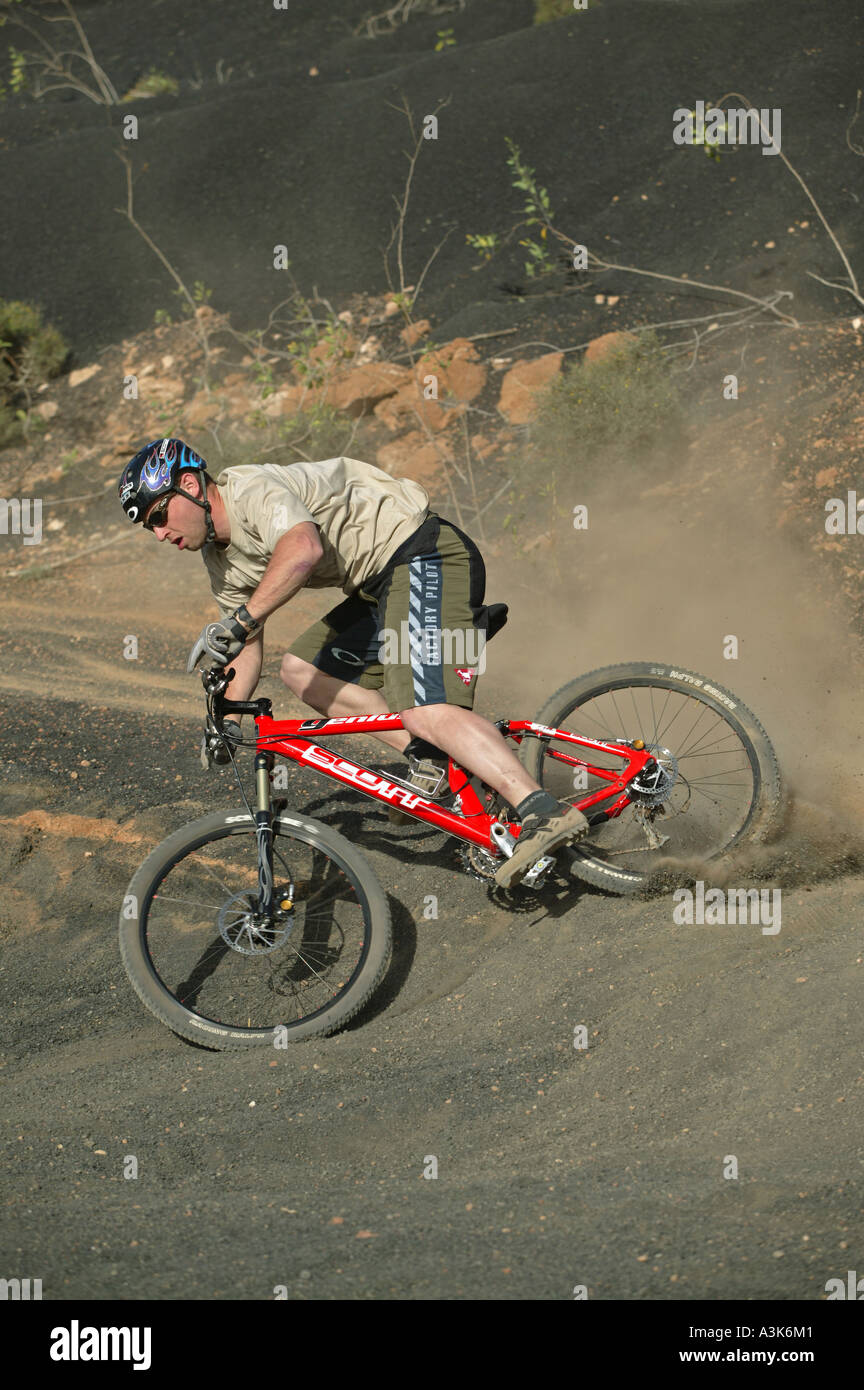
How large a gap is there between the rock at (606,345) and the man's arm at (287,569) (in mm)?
7346

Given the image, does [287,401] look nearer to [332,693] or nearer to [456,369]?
Result: [456,369]

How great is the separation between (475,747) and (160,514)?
1458 mm

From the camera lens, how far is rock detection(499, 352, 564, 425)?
426 inches

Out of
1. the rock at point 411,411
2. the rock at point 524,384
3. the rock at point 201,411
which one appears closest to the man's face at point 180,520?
the rock at point 524,384

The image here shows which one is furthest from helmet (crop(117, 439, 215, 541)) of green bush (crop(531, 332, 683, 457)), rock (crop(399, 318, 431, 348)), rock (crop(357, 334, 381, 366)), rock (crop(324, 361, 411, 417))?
rock (crop(357, 334, 381, 366))

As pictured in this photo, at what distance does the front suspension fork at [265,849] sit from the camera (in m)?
3.88

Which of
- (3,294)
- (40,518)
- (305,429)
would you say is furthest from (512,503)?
(3,294)

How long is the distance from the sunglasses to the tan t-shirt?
228 millimetres

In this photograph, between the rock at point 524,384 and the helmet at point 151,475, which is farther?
the rock at point 524,384

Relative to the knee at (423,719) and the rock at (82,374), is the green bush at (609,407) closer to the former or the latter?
the knee at (423,719)

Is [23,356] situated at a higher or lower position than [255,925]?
higher

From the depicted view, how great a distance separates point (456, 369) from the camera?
11.5 metres
